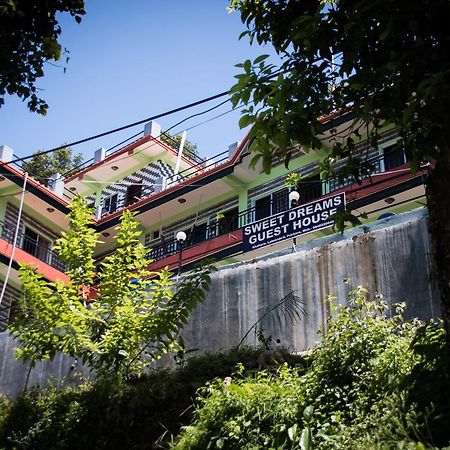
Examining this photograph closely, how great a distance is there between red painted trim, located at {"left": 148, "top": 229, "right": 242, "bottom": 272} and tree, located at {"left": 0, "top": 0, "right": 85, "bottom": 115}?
11.5m

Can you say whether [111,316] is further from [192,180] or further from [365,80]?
[192,180]

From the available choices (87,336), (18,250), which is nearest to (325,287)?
(87,336)

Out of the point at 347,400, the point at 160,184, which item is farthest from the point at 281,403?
the point at 160,184

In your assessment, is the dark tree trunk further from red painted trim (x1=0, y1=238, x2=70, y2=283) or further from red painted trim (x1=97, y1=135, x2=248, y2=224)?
red painted trim (x1=0, y1=238, x2=70, y2=283)

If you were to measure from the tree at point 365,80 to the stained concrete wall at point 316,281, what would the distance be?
13.5 ft

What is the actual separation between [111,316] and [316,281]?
3277 millimetres

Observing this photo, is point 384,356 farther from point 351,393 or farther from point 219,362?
point 219,362

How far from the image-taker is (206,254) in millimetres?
20625

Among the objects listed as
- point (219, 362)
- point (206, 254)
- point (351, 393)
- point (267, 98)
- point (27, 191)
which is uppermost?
point (27, 191)

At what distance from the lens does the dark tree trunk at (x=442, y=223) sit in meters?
4.92

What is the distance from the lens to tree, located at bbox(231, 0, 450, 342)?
5203mm

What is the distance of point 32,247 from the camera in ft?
79.0

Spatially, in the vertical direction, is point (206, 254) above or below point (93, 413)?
above

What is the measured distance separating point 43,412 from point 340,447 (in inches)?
223
